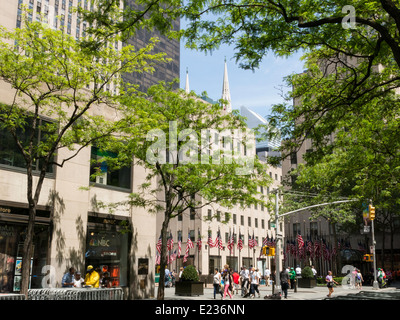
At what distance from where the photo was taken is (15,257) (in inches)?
702

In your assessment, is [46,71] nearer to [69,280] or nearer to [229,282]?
[69,280]

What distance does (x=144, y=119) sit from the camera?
672 inches

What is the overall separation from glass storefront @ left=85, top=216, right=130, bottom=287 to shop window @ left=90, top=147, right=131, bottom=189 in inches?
81.1

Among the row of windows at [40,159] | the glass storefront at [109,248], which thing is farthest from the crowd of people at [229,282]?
the row of windows at [40,159]

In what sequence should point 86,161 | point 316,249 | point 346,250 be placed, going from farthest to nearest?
1. point 346,250
2. point 316,249
3. point 86,161

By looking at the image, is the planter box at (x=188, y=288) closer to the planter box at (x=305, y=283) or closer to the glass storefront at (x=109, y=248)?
the glass storefront at (x=109, y=248)

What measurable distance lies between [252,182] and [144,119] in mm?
8707

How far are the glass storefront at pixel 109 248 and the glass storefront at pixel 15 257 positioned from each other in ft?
9.36

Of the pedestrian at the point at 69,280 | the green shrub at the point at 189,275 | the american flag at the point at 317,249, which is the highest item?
the american flag at the point at 317,249

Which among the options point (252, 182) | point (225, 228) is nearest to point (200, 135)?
point (252, 182)

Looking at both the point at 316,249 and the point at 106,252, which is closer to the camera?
the point at 106,252

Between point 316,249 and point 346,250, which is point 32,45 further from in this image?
point 346,250

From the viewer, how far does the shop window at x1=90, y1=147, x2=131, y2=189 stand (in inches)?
882

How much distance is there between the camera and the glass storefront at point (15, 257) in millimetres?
17391
